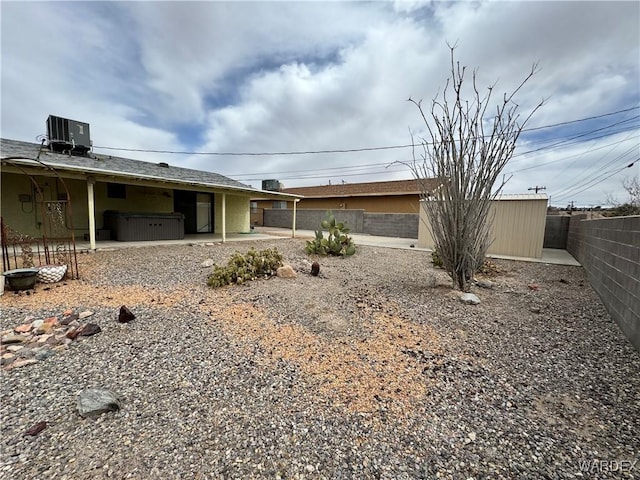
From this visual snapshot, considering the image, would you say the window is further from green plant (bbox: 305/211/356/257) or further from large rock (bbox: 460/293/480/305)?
large rock (bbox: 460/293/480/305)

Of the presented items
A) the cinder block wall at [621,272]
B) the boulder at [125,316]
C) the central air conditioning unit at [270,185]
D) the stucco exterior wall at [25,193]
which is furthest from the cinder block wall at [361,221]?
the stucco exterior wall at [25,193]

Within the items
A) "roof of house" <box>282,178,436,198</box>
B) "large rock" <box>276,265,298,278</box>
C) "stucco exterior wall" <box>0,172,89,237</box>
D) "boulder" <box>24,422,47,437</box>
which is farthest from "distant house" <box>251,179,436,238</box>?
"boulder" <box>24,422,47,437</box>

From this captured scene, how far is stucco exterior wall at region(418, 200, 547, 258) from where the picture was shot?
8445mm

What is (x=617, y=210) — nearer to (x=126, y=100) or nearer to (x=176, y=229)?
(x=176, y=229)

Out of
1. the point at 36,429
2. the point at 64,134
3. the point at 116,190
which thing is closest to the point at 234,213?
the point at 116,190

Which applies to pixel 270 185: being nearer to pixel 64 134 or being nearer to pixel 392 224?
pixel 392 224

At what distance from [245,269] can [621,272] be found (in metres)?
5.41

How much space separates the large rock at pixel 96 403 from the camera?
1766mm

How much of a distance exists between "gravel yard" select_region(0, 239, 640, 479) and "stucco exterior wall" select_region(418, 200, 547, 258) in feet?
18.5

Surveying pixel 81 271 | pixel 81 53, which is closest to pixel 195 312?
pixel 81 271

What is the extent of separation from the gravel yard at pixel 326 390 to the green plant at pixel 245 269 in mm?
640

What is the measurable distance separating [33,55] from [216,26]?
528 cm

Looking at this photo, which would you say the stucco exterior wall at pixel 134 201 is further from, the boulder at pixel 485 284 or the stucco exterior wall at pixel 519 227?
the boulder at pixel 485 284

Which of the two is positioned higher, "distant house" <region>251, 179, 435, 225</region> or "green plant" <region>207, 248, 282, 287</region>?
"distant house" <region>251, 179, 435, 225</region>
